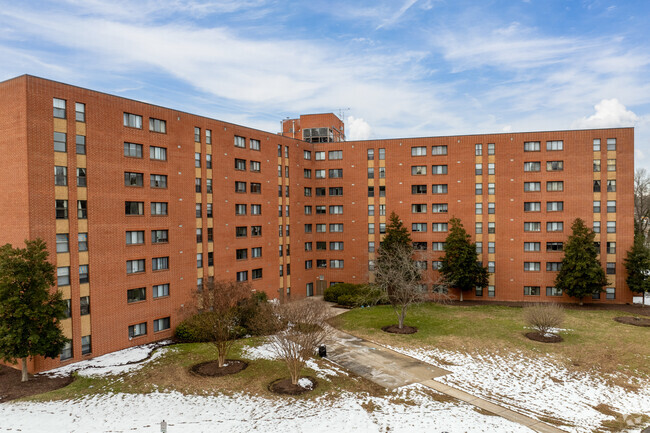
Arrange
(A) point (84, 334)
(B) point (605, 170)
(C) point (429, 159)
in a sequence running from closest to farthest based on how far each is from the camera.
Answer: (A) point (84, 334) → (B) point (605, 170) → (C) point (429, 159)

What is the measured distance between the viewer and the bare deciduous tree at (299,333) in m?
22.8

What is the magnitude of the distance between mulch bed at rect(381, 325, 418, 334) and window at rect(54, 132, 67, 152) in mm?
28508

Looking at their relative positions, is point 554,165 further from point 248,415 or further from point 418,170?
point 248,415

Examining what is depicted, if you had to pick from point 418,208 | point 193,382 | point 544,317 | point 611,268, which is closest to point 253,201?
point 418,208

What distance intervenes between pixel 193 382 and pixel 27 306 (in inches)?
400

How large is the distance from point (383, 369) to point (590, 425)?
11.3 m

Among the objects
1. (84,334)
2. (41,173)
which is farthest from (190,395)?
(41,173)

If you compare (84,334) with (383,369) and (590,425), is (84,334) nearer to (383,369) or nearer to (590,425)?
(383,369)

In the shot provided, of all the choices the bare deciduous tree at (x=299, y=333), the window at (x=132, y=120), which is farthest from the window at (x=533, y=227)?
the window at (x=132, y=120)

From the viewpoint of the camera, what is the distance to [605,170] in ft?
150

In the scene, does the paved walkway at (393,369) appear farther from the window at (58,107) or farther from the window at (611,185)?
the window at (611,185)

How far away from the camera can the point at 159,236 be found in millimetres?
33562

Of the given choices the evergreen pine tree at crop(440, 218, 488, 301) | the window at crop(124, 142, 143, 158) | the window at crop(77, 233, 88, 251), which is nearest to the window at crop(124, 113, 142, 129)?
the window at crop(124, 142, 143, 158)

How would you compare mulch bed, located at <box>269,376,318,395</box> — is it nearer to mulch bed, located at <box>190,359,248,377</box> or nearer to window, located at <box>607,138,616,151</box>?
mulch bed, located at <box>190,359,248,377</box>
